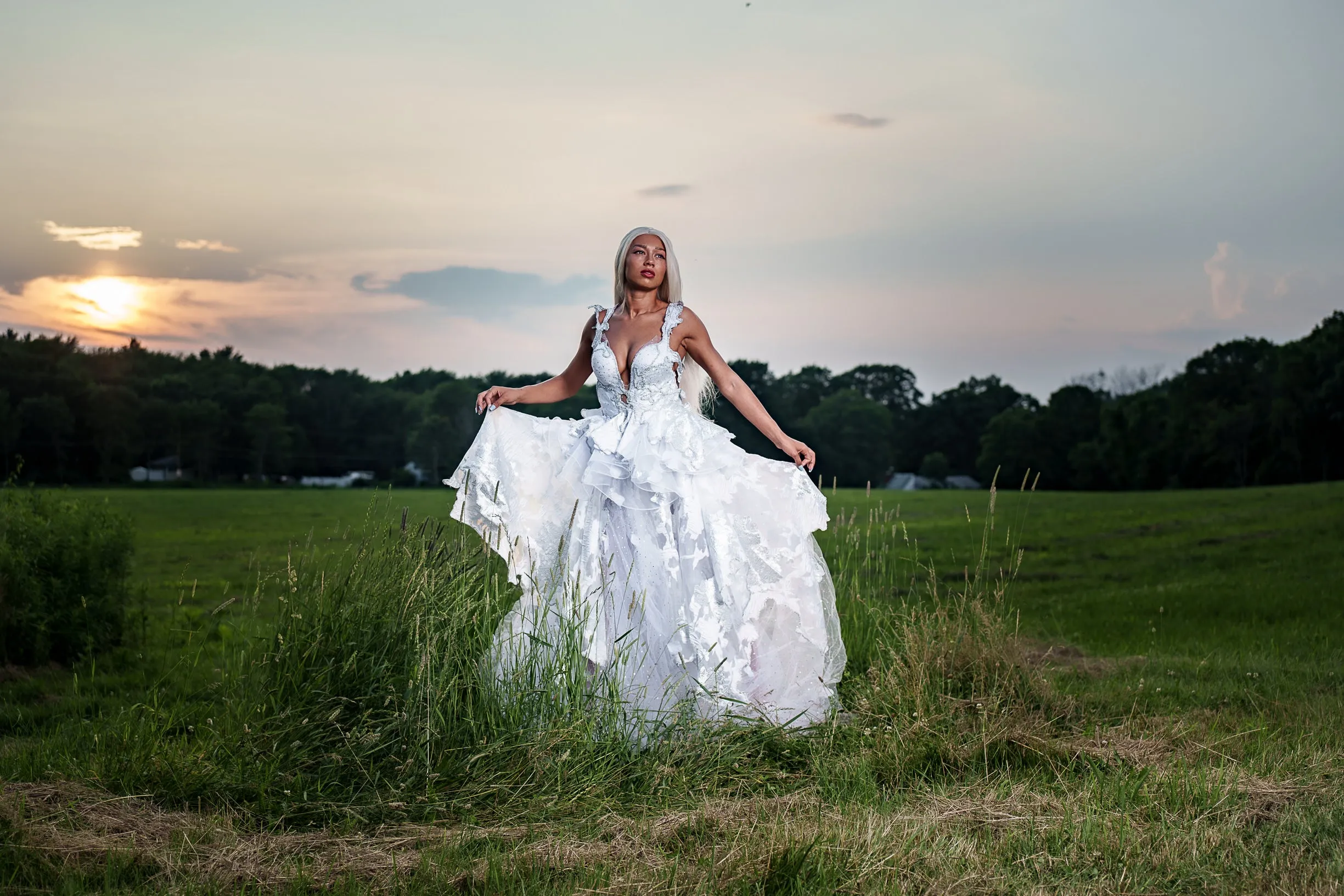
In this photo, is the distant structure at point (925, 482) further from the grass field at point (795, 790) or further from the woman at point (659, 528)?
the woman at point (659, 528)

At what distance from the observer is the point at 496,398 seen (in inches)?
246

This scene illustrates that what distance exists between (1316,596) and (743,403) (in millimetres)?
8439

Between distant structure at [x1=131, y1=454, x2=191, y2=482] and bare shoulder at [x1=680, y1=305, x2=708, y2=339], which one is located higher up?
bare shoulder at [x1=680, y1=305, x2=708, y2=339]

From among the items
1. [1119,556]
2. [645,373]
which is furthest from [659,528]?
[1119,556]

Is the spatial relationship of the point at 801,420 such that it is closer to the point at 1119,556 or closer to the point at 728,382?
the point at 1119,556

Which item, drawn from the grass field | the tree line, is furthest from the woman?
the tree line

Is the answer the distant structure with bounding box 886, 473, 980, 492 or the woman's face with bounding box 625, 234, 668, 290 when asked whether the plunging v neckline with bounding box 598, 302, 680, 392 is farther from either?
the distant structure with bounding box 886, 473, 980, 492

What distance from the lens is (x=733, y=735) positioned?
550 centimetres

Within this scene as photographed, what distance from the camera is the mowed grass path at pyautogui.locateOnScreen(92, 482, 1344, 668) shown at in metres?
9.96

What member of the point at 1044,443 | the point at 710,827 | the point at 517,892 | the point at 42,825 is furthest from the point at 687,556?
the point at 1044,443

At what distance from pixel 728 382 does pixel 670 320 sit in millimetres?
517

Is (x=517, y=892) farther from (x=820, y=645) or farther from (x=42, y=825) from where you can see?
(x=820, y=645)

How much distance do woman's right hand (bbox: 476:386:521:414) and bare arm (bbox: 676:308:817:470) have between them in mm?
1001

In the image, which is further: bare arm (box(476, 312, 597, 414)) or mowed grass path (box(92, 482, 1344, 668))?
mowed grass path (box(92, 482, 1344, 668))
